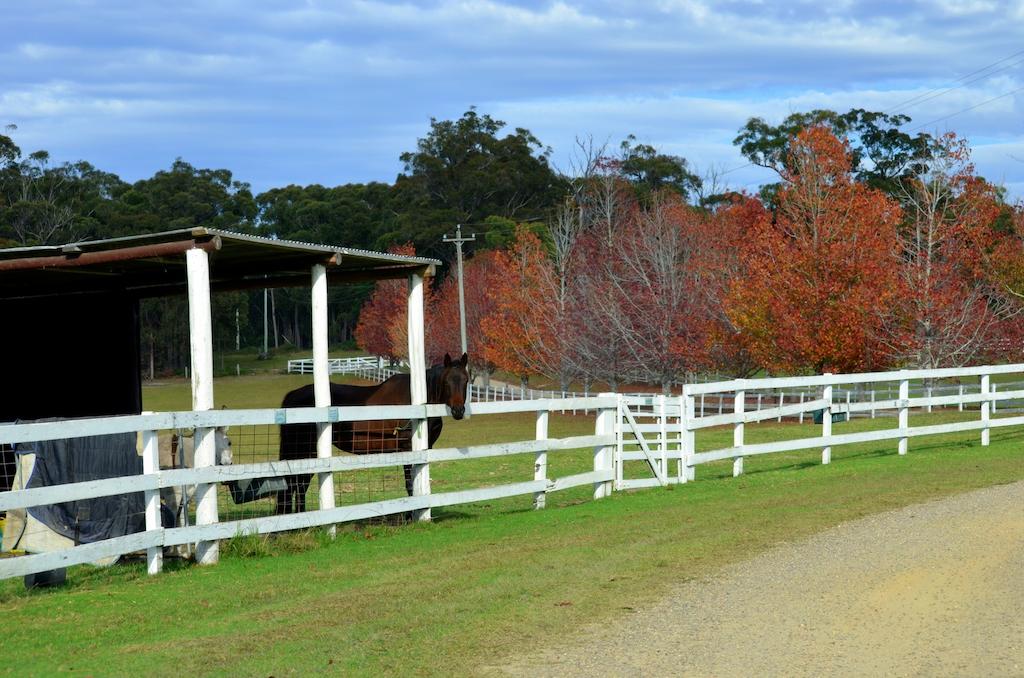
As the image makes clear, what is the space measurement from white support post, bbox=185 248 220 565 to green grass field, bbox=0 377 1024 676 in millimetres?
394

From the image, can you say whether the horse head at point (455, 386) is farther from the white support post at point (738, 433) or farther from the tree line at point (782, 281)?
the tree line at point (782, 281)

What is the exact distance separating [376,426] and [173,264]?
2.89 meters

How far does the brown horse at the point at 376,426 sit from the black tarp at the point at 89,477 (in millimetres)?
2653

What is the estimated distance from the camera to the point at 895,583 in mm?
7922

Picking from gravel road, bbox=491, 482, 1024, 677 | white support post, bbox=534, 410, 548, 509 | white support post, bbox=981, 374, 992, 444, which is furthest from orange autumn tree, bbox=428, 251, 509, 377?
gravel road, bbox=491, 482, 1024, 677

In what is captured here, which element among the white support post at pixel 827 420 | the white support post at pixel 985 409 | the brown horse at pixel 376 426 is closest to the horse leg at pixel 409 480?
the brown horse at pixel 376 426

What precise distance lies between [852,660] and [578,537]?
15.5 ft

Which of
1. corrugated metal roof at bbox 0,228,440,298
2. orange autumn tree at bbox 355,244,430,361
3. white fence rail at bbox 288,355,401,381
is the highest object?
corrugated metal roof at bbox 0,228,440,298

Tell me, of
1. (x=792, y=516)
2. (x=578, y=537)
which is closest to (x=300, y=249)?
(x=578, y=537)

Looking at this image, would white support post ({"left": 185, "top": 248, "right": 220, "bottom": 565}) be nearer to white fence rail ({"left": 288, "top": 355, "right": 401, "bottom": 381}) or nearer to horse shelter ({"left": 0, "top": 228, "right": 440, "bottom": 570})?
horse shelter ({"left": 0, "top": 228, "right": 440, "bottom": 570})

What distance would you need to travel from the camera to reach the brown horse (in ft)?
41.5

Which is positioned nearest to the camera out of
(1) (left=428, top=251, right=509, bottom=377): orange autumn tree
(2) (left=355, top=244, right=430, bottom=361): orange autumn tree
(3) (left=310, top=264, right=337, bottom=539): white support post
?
(3) (left=310, top=264, right=337, bottom=539): white support post

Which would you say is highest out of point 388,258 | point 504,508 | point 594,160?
point 594,160

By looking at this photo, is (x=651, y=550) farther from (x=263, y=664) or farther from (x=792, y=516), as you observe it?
(x=263, y=664)
